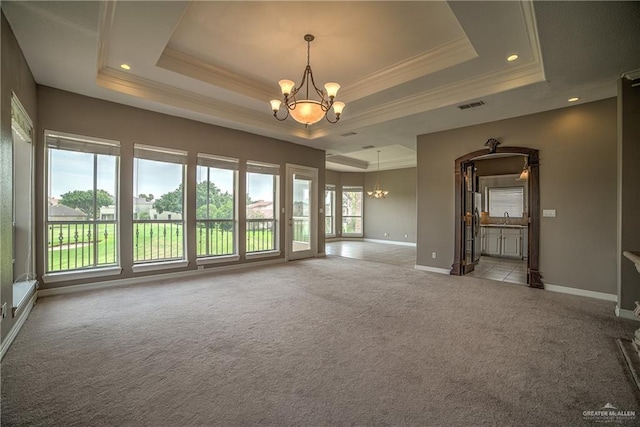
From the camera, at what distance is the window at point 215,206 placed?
5.35 m

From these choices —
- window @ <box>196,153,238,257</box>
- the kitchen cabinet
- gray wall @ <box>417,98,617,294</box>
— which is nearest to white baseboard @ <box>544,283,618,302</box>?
gray wall @ <box>417,98,617,294</box>

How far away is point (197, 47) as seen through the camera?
349 cm

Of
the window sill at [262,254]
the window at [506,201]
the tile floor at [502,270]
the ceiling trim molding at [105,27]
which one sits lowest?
the tile floor at [502,270]

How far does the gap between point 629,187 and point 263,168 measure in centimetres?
573

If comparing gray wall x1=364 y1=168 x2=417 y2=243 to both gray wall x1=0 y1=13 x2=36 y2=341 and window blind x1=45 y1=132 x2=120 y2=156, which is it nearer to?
window blind x1=45 y1=132 x2=120 y2=156

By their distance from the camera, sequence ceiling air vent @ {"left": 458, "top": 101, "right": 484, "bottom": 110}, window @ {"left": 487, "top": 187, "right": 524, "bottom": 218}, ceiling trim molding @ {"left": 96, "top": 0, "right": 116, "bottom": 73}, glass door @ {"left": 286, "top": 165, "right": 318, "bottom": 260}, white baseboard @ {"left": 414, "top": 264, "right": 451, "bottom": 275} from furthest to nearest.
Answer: window @ {"left": 487, "top": 187, "right": 524, "bottom": 218}, glass door @ {"left": 286, "top": 165, "right": 318, "bottom": 260}, white baseboard @ {"left": 414, "top": 264, "right": 451, "bottom": 275}, ceiling air vent @ {"left": 458, "top": 101, "right": 484, "bottom": 110}, ceiling trim molding @ {"left": 96, "top": 0, "right": 116, "bottom": 73}

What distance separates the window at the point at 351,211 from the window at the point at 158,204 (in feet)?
25.3

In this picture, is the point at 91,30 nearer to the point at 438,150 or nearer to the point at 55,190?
the point at 55,190

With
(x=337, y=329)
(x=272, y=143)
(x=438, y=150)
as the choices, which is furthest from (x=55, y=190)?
(x=438, y=150)

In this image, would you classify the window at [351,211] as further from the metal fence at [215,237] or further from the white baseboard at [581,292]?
the white baseboard at [581,292]

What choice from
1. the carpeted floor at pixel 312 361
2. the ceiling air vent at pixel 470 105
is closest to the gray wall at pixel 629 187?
the carpeted floor at pixel 312 361

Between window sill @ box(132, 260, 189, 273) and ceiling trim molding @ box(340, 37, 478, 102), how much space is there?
403cm

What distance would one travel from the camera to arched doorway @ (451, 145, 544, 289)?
4.52 metres

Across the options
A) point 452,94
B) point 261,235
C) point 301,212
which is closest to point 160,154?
point 261,235
